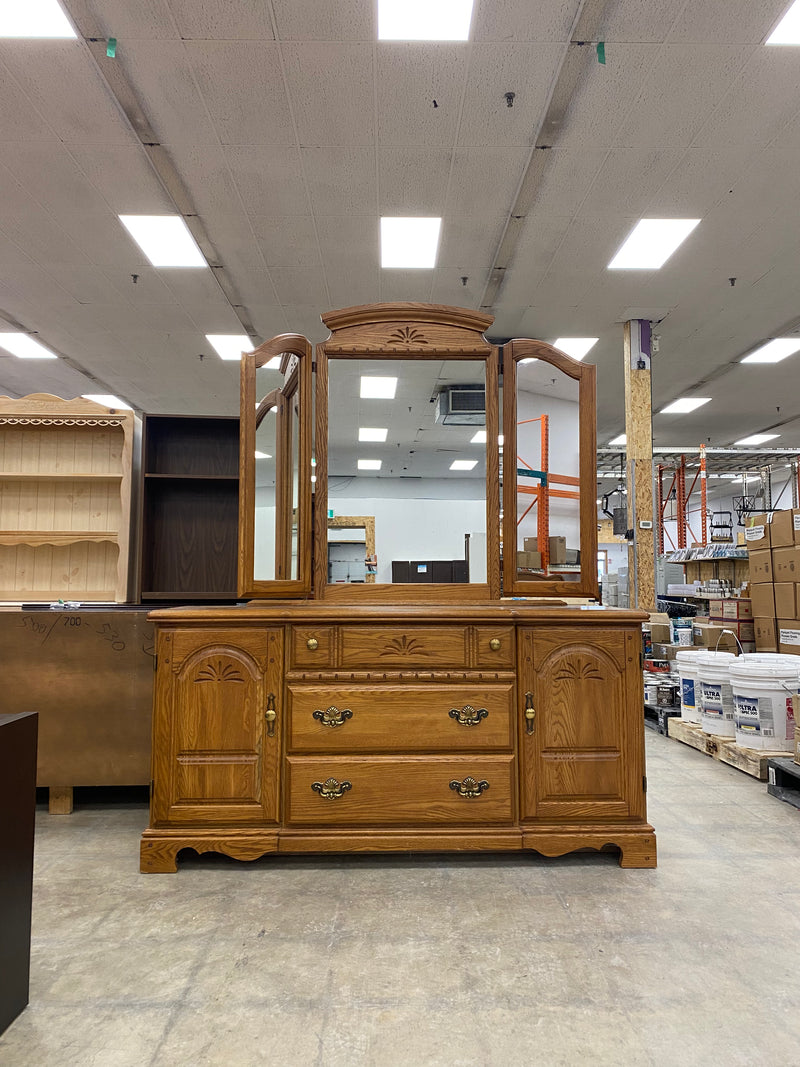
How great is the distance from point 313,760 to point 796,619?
4750mm

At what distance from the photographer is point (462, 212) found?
16.8 ft

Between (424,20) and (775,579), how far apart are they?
5.10 metres

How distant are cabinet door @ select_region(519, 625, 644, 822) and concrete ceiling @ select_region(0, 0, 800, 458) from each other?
10.6 feet

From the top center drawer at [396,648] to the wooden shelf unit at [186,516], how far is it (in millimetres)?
1343

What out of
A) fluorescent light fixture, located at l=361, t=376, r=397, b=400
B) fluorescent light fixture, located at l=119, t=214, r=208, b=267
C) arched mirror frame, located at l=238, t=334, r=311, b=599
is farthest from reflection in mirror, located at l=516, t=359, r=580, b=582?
fluorescent light fixture, located at l=119, t=214, r=208, b=267

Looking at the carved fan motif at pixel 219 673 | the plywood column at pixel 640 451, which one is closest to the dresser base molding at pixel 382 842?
A: the carved fan motif at pixel 219 673

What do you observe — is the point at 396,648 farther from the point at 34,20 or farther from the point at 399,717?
the point at 34,20

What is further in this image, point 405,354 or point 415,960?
point 405,354

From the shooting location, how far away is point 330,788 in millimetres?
2488

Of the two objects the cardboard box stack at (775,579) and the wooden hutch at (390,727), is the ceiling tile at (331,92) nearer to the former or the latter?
the wooden hutch at (390,727)

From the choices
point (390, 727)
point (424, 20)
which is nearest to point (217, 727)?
point (390, 727)

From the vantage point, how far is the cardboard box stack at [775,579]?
550 cm

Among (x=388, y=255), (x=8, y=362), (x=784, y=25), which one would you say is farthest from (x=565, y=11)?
(x=8, y=362)

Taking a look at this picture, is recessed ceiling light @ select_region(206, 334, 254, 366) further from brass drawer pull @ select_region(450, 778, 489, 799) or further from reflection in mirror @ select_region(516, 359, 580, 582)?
brass drawer pull @ select_region(450, 778, 489, 799)
